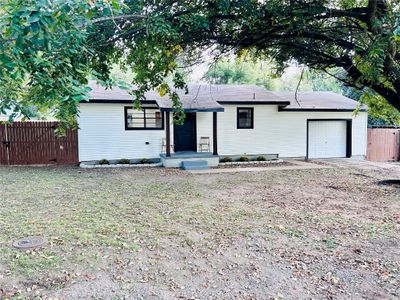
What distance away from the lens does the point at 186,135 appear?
48.0 ft

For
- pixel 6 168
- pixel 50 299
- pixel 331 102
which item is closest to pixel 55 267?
pixel 50 299

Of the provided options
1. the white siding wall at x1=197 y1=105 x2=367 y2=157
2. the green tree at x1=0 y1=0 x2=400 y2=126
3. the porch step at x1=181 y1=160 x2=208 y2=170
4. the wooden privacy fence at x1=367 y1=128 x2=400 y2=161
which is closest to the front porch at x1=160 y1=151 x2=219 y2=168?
the porch step at x1=181 y1=160 x2=208 y2=170

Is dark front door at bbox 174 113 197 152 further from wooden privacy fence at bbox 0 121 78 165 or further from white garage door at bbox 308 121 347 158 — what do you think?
white garage door at bbox 308 121 347 158

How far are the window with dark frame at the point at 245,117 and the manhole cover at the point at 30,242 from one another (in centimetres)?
1143

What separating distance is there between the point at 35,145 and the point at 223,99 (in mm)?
8447

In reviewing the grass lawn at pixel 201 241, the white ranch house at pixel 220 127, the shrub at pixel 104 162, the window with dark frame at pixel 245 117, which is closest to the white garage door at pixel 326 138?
the white ranch house at pixel 220 127

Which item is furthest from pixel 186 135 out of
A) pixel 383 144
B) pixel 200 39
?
pixel 383 144

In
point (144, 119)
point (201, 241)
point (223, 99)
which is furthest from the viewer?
point (223, 99)

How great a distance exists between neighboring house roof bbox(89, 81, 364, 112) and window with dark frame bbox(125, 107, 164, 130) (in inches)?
21.8

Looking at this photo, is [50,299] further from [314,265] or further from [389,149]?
[389,149]

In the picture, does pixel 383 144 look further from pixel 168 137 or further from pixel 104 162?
pixel 104 162

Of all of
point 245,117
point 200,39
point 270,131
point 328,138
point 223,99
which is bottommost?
point 328,138

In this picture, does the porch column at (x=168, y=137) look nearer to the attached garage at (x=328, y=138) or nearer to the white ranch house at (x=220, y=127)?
the white ranch house at (x=220, y=127)

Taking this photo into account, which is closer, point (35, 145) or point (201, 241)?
point (201, 241)
